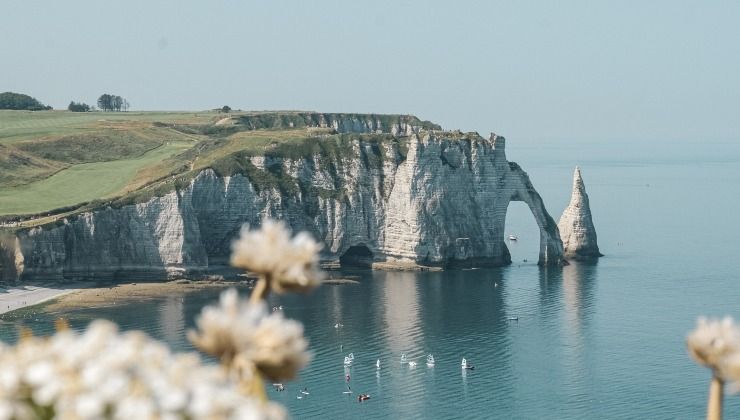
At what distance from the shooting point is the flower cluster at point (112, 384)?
3.44 m

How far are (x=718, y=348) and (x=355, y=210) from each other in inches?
4969

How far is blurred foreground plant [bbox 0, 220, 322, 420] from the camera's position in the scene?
136 inches

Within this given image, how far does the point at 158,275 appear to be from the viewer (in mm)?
118375

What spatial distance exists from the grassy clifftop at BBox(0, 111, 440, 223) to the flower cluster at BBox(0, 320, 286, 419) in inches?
4535

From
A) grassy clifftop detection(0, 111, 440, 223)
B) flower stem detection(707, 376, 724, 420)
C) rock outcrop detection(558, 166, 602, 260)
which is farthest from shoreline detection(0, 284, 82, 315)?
flower stem detection(707, 376, 724, 420)

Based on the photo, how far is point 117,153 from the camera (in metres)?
151

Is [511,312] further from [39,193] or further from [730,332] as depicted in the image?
[730,332]

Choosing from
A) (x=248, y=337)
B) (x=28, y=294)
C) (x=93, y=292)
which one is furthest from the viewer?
(x=93, y=292)

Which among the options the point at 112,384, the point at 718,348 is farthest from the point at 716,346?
the point at 112,384

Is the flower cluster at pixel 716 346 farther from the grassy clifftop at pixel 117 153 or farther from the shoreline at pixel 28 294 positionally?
the grassy clifftop at pixel 117 153

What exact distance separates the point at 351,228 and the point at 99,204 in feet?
101

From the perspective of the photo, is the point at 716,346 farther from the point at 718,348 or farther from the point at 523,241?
the point at 523,241

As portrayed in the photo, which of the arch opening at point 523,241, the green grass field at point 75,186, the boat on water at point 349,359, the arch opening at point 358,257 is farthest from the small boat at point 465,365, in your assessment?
the green grass field at point 75,186

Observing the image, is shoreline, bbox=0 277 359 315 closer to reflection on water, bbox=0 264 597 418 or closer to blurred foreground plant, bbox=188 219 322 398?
reflection on water, bbox=0 264 597 418
